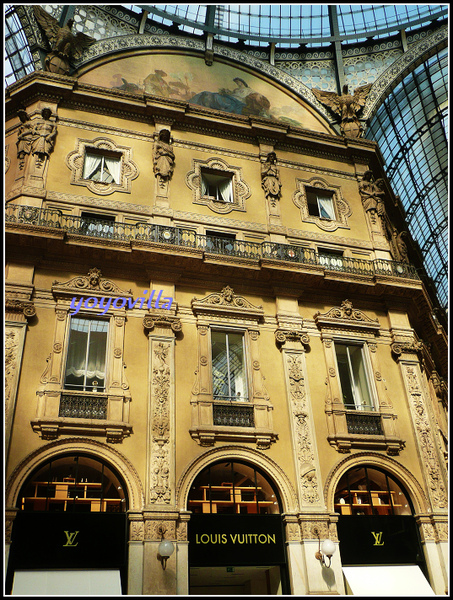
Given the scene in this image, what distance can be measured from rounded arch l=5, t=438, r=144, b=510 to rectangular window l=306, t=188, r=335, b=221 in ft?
40.3

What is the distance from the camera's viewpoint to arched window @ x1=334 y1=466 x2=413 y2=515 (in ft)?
51.7

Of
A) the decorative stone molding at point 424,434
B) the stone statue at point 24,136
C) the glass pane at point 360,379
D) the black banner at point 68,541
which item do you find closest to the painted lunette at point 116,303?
the black banner at point 68,541

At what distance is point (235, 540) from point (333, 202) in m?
13.6

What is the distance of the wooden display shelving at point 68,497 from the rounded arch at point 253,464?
6.42 ft

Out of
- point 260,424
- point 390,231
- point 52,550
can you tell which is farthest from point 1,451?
point 390,231

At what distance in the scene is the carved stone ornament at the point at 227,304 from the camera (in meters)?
17.2

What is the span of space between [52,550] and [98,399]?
3865mm

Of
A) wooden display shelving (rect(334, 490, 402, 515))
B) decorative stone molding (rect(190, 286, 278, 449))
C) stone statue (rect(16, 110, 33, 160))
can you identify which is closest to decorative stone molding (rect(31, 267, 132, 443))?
decorative stone molding (rect(190, 286, 278, 449))

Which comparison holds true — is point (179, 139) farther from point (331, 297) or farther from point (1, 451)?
point (1, 451)

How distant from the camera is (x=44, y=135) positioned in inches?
750

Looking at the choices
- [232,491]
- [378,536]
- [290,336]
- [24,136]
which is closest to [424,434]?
[378,536]

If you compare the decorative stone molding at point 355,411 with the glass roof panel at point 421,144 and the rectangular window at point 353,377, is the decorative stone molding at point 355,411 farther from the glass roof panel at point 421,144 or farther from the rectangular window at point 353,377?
the glass roof panel at point 421,144

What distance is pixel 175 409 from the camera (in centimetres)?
1531

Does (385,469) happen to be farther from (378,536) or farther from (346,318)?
(346,318)
